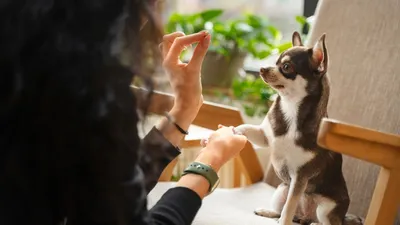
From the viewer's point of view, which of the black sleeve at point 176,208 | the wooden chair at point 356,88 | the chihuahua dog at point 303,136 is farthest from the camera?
the wooden chair at point 356,88

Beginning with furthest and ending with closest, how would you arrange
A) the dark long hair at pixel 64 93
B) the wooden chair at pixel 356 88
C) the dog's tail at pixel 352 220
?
the wooden chair at pixel 356 88 → the dog's tail at pixel 352 220 → the dark long hair at pixel 64 93

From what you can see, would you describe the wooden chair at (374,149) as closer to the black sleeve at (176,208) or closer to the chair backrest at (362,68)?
the black sleeve at (176,208)

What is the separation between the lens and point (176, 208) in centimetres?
72

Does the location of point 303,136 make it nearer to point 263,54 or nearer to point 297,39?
point 297,39

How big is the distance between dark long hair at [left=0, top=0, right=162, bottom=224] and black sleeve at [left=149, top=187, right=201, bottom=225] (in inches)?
4.7

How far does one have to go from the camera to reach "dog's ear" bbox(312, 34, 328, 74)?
2.96 feet

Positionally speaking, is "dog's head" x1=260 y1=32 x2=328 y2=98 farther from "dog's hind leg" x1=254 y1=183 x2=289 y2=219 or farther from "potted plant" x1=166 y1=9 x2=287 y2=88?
"potted plant" x1=166 y1=9 x2=287 y2=88

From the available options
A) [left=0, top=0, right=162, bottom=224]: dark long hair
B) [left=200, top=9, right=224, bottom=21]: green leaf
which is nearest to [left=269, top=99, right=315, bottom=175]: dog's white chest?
[left=0, top=0, right=162, bottom=224]: dark long hair

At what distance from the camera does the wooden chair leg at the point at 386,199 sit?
2.86ft

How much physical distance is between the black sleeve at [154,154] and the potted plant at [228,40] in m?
0.92

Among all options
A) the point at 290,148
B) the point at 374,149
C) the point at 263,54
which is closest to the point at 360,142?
the point at 374,149

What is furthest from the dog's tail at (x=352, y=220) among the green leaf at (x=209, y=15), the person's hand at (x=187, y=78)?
the green leaf at (x=209, y=15)

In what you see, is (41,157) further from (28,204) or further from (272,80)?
(272,80)

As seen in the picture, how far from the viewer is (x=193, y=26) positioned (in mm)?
1780
